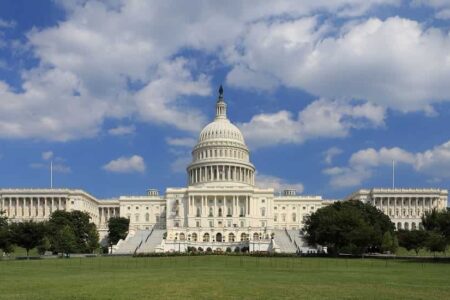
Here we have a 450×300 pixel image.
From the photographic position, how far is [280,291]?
114ft

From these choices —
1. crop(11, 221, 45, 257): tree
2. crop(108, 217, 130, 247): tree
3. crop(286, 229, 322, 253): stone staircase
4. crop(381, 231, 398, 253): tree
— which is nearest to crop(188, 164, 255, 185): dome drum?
crop(108, 217, 130, 247): tree

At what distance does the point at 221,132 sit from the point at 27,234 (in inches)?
3823

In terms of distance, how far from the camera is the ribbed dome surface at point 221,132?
19000 centimetres

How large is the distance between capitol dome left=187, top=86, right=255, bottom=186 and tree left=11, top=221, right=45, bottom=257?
→ 79.0 m

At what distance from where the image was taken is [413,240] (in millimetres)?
107188

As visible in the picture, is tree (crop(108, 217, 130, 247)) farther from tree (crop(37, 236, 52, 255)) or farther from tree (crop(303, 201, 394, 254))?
tree (crop(303, 201, 394, 254))

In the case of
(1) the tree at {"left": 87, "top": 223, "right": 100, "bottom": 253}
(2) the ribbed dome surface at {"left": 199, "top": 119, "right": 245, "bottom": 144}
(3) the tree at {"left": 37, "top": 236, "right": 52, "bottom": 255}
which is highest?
(2) the ribbed dome surface at {"left": 199, "top": 119, "right": 245, "bottom": 144}

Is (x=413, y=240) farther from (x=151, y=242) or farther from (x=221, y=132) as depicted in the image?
(x=221, y=132)

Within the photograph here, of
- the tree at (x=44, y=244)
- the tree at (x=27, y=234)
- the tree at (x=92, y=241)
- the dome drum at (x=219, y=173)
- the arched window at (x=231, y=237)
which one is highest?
the dome drum at (x=219, y=173)

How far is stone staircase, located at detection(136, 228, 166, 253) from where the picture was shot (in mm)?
123250

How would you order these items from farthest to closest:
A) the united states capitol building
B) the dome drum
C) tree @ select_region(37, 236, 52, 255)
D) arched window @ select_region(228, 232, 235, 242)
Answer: the dome drum < the united states capitol building < arched window @ select_region(228, 232, 235, 242) < tree @ select_region(37, 236, 52, 255)

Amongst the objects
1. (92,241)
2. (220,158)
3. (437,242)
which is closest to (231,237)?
(220,158)

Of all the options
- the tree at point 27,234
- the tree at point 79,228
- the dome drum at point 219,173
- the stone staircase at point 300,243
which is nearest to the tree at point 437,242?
the stone staircase at point 300,243

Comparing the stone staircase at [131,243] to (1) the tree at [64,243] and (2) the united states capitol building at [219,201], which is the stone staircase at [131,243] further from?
(1) the tree at [64,243]
